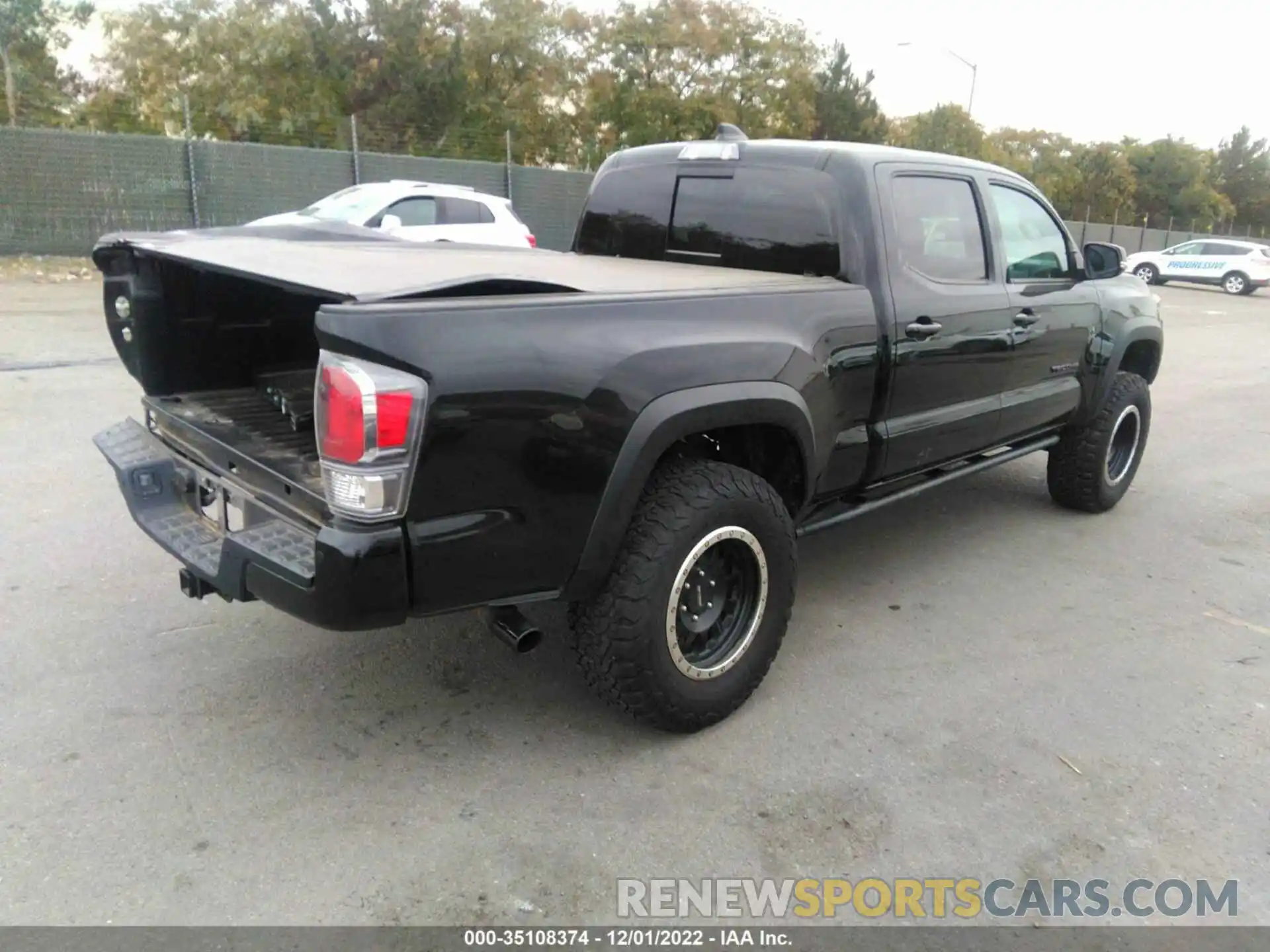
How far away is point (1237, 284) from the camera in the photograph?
2766 cm

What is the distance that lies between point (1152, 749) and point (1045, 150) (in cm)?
7367

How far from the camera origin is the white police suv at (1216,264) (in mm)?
27234

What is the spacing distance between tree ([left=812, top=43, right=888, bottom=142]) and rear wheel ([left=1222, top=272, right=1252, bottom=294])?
29090 millimetres

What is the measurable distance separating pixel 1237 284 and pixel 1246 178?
6554 cm

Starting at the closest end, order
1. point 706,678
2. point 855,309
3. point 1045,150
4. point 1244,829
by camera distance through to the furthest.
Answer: point 1244,829, point 706,678, point 855,309, point 1045,150

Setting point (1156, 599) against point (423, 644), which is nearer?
point (423, 644)

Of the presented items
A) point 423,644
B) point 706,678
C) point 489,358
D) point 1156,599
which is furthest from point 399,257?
point 1156,599

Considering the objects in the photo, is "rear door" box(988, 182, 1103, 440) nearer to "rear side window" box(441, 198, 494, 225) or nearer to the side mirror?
the side mirror

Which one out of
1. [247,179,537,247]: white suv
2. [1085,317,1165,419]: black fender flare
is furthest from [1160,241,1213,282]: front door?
[1085,317,1165,419]: black fender flare

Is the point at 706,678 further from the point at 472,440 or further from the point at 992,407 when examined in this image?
the point at 992,407

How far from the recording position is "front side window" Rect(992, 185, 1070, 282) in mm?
4566

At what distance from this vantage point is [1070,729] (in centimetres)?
333

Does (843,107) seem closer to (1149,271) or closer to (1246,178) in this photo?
(1149,271)

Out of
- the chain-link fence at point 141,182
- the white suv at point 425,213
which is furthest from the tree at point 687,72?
the white suv at point 425,213
